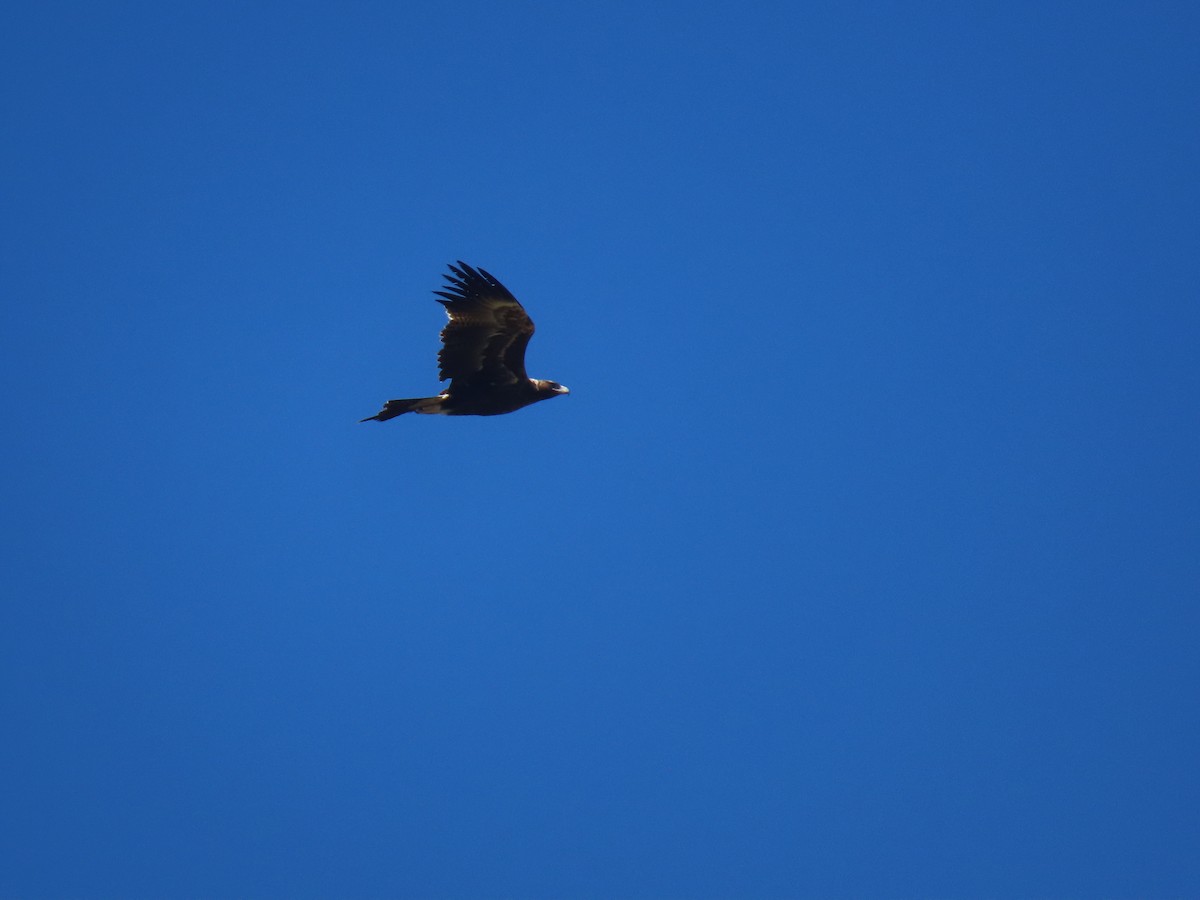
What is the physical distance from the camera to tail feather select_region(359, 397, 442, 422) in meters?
20.9

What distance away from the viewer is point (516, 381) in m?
21.8

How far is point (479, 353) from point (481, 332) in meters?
0.30

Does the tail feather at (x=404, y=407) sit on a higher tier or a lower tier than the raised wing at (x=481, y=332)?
lower

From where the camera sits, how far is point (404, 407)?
21.0 m

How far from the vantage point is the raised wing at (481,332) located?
2109 cm

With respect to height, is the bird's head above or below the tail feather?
above

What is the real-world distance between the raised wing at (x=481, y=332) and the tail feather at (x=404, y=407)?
16.9 inches

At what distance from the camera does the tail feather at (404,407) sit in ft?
68.6

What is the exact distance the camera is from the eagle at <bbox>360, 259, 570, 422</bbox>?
2108 cm

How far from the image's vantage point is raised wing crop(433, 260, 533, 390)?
21.1 m

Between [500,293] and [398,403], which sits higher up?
[500,293]

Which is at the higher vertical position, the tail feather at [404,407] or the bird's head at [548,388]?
the bird's head at [548,388]

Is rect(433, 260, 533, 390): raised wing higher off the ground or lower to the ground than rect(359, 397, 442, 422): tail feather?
higher

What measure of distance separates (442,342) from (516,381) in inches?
47.9
